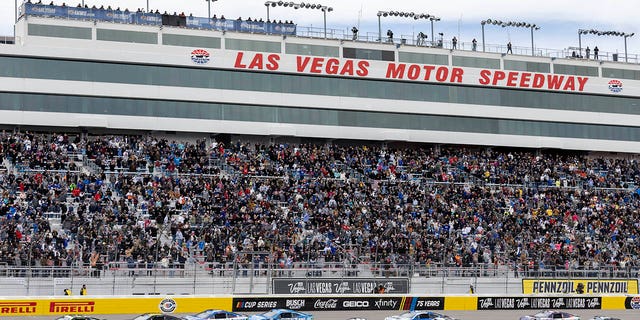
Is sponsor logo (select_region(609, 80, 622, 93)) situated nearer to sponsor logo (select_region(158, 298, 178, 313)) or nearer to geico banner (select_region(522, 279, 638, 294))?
geico banner (select_region(522, 279, 638, 294))

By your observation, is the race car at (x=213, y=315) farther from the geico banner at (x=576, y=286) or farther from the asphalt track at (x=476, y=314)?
the geico banner at (x=576, y=286)

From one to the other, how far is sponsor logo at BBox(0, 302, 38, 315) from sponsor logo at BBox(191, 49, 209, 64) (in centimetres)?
2704

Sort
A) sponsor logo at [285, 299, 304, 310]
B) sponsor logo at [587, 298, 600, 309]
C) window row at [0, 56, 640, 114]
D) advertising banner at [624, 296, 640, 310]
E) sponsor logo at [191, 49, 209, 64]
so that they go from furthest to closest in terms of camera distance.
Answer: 1. sponsor logo at [191, 49, 209, 64]
2. window row at [0, 56, 640, 114]
3. advertising banner at [624, 296, 640, 310]
4. sponsor logo at [587, 298, 600, 309]
5. sponsor logo at [285, 299, 304, 310]

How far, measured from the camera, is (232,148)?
212 ft

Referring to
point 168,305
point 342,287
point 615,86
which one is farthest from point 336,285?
point 615,86

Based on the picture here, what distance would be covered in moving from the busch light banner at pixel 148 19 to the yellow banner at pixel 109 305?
2539 centimetres

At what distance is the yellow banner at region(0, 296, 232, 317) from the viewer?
41.7 meters

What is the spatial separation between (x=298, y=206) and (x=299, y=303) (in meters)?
12.3

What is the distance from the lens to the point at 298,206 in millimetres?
58219

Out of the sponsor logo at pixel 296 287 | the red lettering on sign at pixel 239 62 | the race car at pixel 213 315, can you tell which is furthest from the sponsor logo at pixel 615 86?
the race car at pixel 213 315

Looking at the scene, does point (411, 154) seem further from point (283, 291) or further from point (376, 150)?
point (283, 291)

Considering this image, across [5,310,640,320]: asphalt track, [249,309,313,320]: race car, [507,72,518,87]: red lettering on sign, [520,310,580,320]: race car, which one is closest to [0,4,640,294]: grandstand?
[507,72,518,87]: red lettering on sign

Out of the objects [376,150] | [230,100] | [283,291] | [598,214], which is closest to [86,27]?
[230,100]

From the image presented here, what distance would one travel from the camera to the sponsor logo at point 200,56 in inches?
2603
